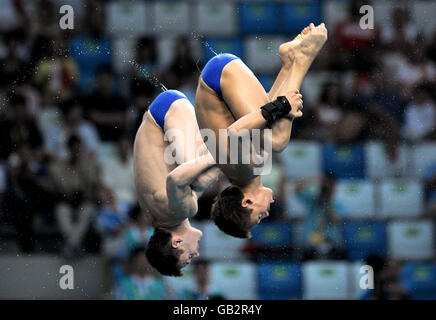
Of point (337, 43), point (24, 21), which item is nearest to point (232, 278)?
point (337, 43)

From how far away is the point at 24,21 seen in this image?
852 cm

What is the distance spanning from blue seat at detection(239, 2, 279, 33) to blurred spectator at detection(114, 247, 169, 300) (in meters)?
2.47

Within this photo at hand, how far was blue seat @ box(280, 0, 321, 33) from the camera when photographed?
8422mm

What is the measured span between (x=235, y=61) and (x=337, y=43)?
11.0ft

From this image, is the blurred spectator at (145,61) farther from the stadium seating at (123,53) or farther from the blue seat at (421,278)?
the blue seat at (421,278)

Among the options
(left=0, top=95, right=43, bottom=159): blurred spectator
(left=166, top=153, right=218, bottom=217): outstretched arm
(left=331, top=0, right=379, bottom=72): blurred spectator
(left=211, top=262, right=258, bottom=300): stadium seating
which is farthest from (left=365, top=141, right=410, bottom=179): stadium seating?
(left=166, top=153, right=218, bottom=217): outstretched arm

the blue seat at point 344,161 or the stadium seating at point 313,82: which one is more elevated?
the stadium seating at point 313,82

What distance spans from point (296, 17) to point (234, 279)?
8.16 feet

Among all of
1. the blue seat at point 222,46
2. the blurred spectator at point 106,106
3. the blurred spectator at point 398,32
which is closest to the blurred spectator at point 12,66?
the blurred spectator at point 106,106

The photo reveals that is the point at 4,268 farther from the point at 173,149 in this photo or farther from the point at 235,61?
the point at 235,61

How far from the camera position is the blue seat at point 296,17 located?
27.6ft

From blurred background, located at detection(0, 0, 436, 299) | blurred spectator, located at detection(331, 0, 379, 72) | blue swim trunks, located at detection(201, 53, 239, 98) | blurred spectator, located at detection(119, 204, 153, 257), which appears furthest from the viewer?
blurred spectator, located at detection(331, 0, 379, 72)

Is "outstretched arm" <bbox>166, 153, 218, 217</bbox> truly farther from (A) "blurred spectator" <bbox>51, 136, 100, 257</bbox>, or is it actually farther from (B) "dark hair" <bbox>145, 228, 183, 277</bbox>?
(A) "blurred spectator" <bbox>51, 136, 100, 257</bbox>

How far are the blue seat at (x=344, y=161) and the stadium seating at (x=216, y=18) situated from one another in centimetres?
144
